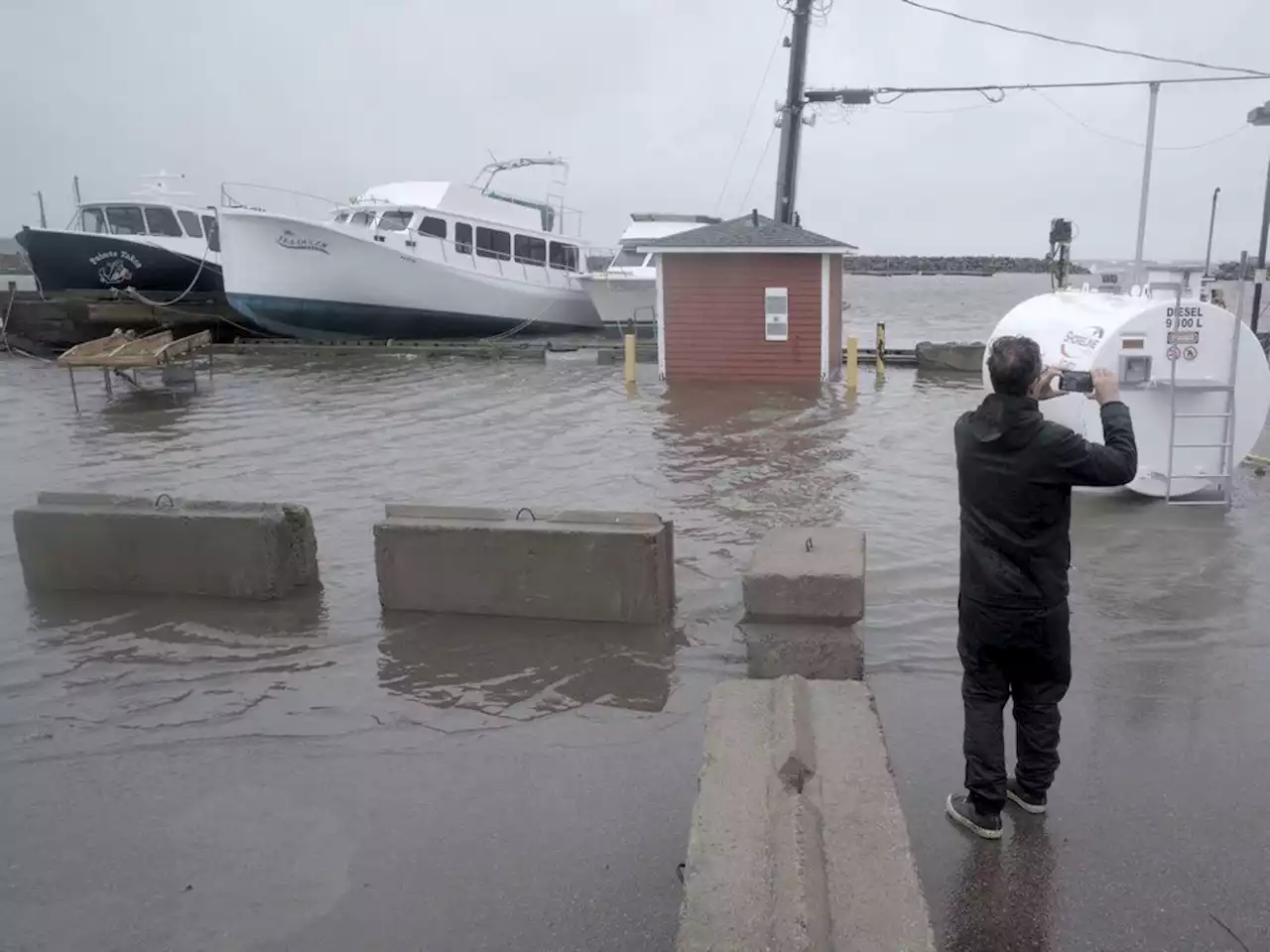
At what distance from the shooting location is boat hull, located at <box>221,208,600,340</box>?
944 inches

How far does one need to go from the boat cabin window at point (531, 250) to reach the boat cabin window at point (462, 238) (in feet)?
7.65

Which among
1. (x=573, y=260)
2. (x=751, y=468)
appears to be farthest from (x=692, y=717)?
(x=573, y=260)

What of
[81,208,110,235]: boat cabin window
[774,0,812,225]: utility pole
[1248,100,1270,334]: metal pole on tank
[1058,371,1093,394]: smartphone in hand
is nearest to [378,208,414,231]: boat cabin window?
[81,208,110,235]: boat cabin window

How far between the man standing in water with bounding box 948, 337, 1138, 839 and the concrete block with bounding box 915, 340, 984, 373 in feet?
58.0

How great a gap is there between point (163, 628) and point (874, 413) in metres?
11.4

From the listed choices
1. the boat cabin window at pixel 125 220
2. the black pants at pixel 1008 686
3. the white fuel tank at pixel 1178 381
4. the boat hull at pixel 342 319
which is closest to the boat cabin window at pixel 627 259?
the boat hull at pixel 342 319

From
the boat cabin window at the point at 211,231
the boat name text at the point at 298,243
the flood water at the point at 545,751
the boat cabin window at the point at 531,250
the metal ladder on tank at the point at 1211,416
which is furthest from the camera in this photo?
the boat cabin window at the point at 531,250

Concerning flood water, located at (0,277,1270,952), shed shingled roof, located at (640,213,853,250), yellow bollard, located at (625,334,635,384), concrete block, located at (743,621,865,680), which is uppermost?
shed shingled roof, located at (640,213,853,250)

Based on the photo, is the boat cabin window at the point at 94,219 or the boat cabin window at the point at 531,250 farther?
the boat cabin window at the point at 531,250

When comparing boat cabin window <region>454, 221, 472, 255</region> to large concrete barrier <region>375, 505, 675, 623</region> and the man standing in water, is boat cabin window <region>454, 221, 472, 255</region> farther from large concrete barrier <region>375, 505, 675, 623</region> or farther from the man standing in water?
the man standing in water

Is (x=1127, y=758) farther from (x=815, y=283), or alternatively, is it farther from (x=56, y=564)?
(x=815, y=283)

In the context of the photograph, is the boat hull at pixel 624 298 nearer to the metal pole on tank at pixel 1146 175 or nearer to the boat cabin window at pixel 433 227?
the boat cabin window at pixel 433 227

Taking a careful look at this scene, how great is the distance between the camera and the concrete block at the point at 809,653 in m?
5.21

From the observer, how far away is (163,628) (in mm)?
6297
